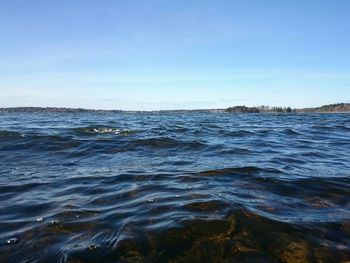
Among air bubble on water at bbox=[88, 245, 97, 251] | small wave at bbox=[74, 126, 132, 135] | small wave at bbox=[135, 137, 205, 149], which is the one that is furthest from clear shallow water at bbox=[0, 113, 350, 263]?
small wave at bbox=[74, 126, 132, 135]

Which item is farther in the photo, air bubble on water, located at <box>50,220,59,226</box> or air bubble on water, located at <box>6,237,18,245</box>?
air bubble on water, located at <box>50,220,59,226</box>

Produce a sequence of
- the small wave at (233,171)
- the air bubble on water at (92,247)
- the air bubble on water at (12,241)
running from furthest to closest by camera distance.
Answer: the small wave at (233,171) → the air bubble on water at (12,241) → the air bubble on water at (92,247)

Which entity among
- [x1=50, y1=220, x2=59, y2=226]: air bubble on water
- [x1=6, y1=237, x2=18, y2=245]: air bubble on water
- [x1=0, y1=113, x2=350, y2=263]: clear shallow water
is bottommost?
[x1=6, y1=237, x2=18, y2=245]: air bubble on water

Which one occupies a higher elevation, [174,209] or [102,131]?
[102,131]

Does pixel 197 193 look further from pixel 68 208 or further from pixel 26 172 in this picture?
pixel 26 172

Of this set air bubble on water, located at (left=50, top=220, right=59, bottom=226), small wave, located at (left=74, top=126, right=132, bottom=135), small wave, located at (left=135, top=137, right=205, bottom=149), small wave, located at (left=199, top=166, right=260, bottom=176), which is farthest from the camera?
small wave, located at (left=74, top=126, right=132, bottom=135)

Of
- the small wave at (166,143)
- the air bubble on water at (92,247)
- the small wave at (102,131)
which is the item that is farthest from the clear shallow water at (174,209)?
the small wave at (102,131)

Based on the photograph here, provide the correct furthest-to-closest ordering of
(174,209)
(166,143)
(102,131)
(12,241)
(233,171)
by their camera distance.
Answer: (102,131) < (166,143) < (233,171) < (174,209) < (12,241)

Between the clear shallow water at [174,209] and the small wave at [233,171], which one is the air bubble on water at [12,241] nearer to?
the clear shallow water at [174,209]

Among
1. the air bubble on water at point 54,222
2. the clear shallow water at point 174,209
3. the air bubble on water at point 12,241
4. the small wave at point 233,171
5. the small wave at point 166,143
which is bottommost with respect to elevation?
the air bubble on water at point 12,241

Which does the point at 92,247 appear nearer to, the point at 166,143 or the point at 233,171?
the point at 233,171

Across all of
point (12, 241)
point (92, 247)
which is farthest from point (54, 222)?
point (92, 247)

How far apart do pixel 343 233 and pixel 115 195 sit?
4.08m

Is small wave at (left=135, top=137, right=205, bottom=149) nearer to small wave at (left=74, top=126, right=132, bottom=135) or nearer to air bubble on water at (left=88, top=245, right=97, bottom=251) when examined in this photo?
small wave at (left=74, top=126, right=132, bottom=135)
